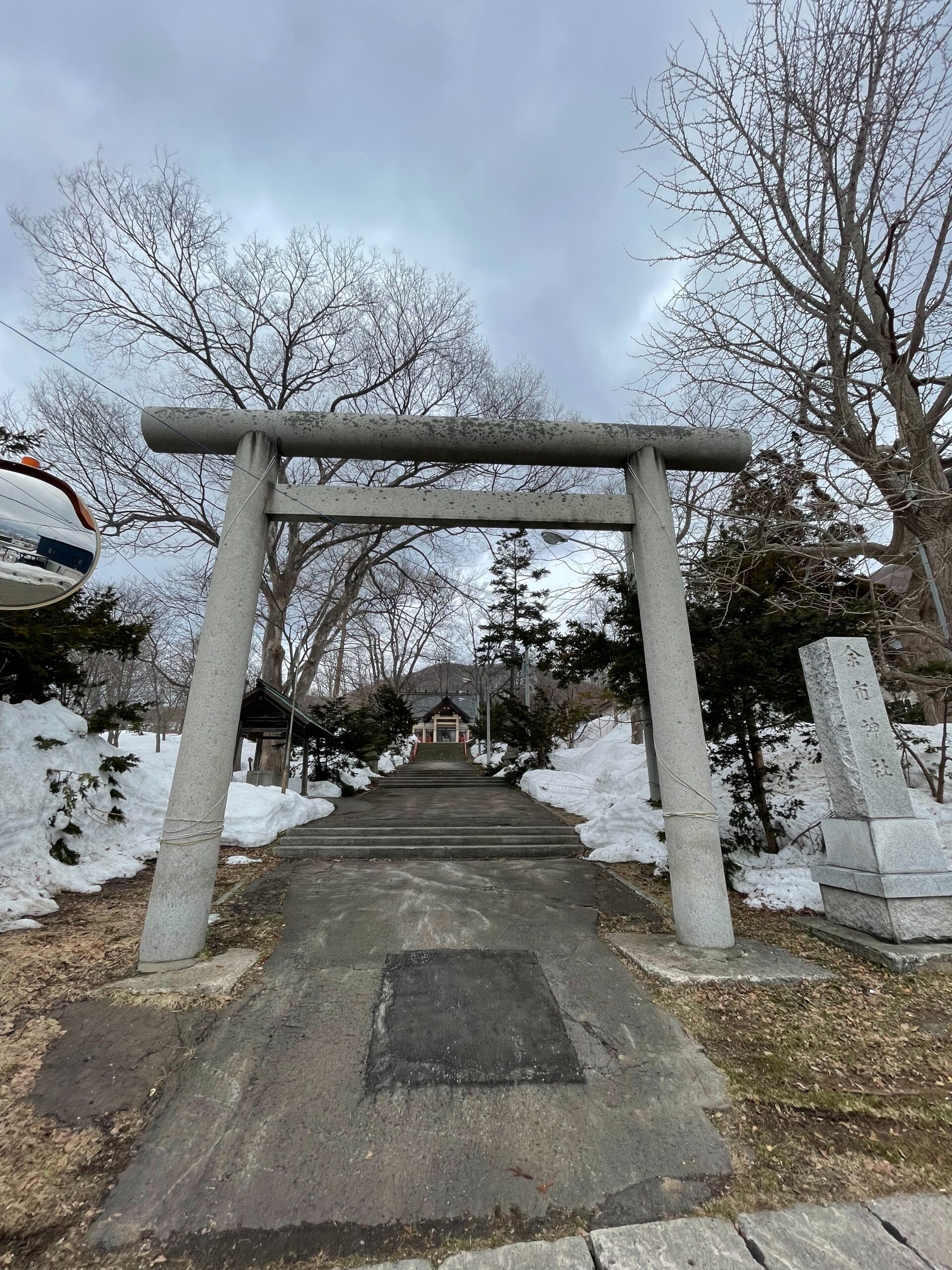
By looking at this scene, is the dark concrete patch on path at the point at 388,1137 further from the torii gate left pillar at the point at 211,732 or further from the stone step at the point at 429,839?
the stone step at the point at 429,839

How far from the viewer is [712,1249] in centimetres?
178

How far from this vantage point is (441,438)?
466cm

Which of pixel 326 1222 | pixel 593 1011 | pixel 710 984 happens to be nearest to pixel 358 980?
pixel 593 1011

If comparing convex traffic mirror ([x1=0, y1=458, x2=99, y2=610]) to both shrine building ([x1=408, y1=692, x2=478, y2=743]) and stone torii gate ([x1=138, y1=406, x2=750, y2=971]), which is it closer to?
stone torii gate ([x1=138, y1=406, x2=750, y2=971])

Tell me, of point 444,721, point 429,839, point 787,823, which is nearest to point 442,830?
point 429,839

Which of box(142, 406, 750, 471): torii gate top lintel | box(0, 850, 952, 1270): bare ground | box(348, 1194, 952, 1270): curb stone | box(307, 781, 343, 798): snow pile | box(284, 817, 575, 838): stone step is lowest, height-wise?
box(348, 1194, 952, 1270): curb stone

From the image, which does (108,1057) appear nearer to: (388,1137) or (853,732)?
(388,1137)

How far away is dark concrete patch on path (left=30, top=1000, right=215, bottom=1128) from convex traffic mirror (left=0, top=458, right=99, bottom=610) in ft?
8.38

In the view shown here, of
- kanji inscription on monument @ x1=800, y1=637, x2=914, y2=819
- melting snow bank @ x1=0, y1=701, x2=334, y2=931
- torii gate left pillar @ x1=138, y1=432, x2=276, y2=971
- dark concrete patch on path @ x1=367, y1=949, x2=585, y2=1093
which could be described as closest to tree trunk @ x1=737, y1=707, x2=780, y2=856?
kanji inscription on monument @ x1=800, y1=637, x2=914, y2=819

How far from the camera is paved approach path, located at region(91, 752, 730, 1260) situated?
1.96m

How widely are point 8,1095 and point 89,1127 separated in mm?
559

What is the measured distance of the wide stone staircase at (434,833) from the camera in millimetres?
7387

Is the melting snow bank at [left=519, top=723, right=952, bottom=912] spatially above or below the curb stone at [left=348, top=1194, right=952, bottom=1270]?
above

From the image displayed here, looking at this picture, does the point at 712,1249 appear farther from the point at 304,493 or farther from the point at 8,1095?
the point at 304,493
